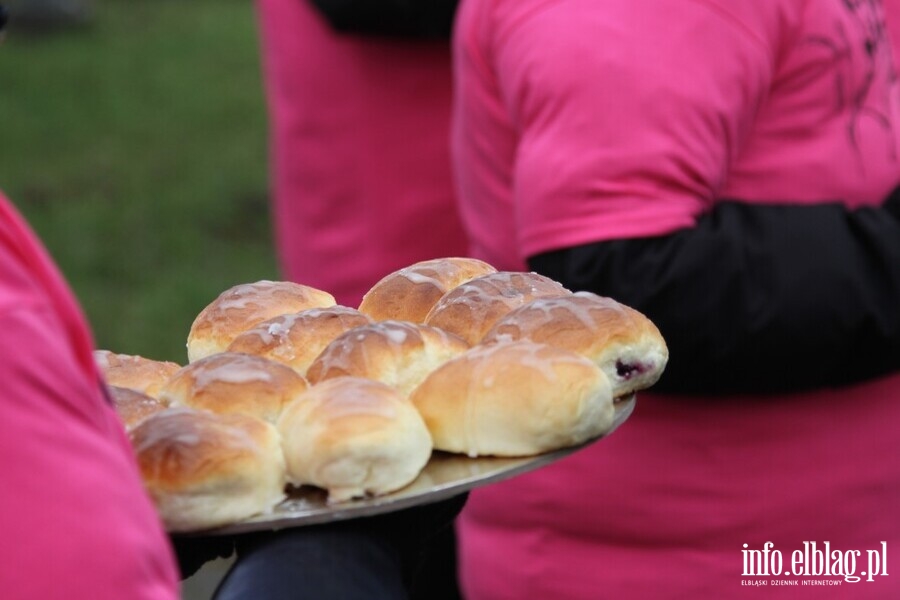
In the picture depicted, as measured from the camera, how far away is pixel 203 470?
995 millimetres

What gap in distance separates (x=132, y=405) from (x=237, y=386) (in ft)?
0.31

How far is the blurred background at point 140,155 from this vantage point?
5363mm

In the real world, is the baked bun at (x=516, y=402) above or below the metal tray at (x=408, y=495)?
above

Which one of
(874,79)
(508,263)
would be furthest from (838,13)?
(508,263)

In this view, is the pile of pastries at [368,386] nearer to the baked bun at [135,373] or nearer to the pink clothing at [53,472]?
the baked bun at [135,373]

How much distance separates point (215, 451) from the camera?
1.02m

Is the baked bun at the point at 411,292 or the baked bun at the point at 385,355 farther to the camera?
the baked bun at the point at 411,292

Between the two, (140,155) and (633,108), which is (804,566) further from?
(140,155)

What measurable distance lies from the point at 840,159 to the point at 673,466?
0.46m

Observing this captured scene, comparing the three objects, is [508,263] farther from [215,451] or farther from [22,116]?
[22,116]

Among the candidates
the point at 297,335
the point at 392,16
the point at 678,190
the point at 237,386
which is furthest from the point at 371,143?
the point at 237,386

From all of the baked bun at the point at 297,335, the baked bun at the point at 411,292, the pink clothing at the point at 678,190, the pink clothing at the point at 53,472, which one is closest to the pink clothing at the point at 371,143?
the pink clothing at the point at 678,190

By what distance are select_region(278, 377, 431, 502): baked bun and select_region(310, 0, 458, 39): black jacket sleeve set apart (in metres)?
1.34

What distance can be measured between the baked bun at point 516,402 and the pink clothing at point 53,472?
0.39m
